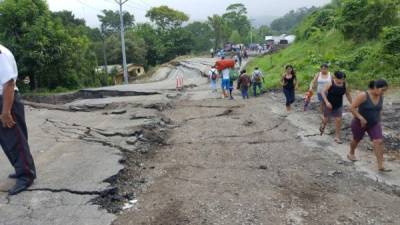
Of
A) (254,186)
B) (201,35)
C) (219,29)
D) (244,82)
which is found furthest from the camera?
(201,35)

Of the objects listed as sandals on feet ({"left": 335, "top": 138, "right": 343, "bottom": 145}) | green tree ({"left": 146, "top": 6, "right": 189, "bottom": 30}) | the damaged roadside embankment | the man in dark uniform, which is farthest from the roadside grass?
green tree ({"left": 146, "top": 6, "right": 189, "bottom": 30})

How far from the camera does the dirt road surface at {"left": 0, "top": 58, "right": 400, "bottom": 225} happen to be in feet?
15.6

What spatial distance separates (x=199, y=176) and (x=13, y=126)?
2477 mm

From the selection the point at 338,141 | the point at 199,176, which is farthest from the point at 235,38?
the point at 199,176

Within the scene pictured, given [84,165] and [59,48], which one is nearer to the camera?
[84,165]

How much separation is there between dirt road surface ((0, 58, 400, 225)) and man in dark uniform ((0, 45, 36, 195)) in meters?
0.22

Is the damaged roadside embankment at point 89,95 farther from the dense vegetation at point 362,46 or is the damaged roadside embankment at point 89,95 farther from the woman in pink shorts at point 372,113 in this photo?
the woman in pink shorts at point 372,113

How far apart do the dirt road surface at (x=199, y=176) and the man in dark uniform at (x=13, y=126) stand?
0.22 metres

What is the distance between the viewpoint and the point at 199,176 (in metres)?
6.12

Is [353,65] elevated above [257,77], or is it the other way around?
[353,65]

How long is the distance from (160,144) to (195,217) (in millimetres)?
3965

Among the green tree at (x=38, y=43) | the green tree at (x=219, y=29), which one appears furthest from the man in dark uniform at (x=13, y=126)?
the green tree at (x=219, y=29)

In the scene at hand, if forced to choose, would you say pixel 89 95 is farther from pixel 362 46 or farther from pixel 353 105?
pixel 353 105

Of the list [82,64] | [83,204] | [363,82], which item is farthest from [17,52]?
[83,204]
